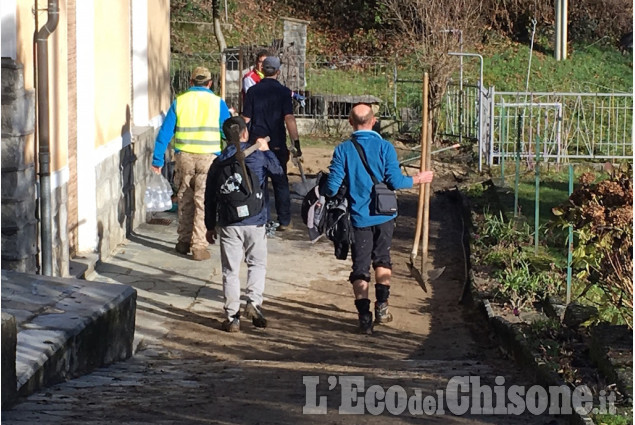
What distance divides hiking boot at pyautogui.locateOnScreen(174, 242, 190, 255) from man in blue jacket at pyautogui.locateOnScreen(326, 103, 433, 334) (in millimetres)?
2962

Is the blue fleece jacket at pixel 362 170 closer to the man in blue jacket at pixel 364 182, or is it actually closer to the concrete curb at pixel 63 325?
the man in blue jacket at pixel 364 182

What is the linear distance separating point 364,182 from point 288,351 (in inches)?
53.4

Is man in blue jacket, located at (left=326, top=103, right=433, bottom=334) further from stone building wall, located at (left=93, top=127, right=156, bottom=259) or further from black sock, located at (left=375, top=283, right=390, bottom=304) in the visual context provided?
stone building wall, located at (left=93, top=127, right=156, bottom=259)

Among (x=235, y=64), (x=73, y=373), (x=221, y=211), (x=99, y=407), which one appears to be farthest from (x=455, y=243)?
(x=235, y=64)

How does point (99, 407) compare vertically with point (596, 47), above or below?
below

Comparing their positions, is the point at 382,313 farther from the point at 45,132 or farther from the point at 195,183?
the point at 45,132

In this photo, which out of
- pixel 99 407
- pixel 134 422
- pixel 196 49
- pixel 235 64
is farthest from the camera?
pixel 196 49

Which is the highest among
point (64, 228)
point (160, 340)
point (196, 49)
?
point (196, 49)

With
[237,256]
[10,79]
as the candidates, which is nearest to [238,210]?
[237,256]

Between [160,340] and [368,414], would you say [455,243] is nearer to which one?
[160,340]

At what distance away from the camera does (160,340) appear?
8508 mm

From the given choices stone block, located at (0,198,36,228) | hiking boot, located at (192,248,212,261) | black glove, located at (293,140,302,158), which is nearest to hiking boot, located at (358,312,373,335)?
stone block, located at (0,198,36,228)

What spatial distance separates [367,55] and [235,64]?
7.16 m

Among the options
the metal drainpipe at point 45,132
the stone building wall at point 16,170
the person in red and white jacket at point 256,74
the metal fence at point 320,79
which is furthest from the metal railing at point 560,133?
the stone building wall at point 16,170
